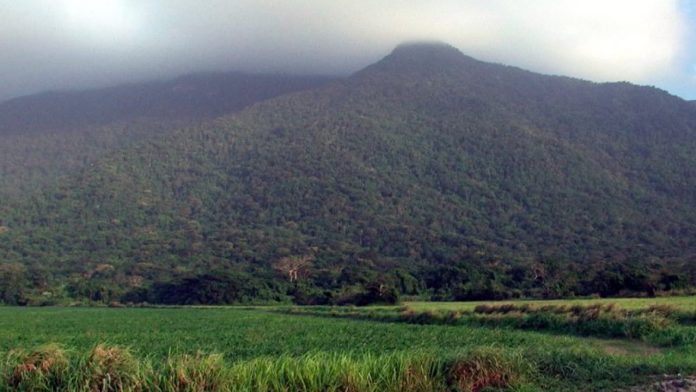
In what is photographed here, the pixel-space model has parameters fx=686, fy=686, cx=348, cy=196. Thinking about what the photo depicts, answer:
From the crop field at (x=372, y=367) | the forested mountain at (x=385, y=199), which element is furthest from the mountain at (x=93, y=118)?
the crop field at (x=372, y=367)

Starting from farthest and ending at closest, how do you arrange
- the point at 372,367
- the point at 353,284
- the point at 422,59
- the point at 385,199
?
the point at 422,59
the point at 385,199
the point at 353,284
the point at 372,367

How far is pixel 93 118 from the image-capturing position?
16862 centimetres

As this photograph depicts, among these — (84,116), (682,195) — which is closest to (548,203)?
(682,195)

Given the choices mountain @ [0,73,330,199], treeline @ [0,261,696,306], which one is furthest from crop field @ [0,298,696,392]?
mountain @ [0,73,330,199]

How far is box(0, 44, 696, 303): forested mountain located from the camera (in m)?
65.2

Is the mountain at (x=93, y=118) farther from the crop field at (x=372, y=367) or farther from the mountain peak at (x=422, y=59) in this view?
the crop field at (x=372, y=367)

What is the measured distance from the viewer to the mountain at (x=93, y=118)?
134250 millimetres

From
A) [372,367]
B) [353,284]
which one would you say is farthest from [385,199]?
[372,367]

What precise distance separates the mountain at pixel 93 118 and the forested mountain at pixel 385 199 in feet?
77.3

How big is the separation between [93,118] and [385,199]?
330 ft

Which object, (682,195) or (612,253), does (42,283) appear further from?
(682,195)

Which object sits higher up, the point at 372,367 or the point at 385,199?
the point at 372,367

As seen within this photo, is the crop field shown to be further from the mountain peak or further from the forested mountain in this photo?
the mountain peak

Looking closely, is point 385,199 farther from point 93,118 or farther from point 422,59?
point 93,118
